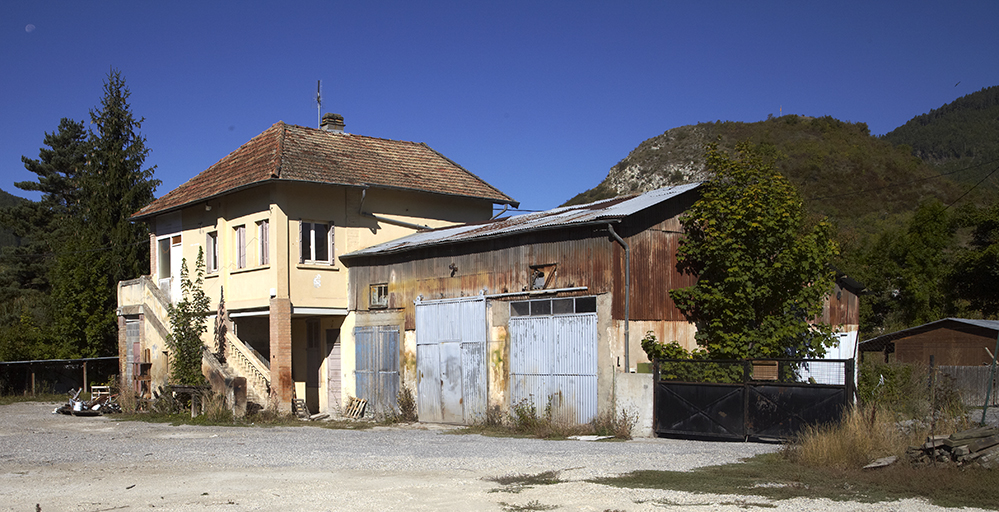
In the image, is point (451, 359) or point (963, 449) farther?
point (451, 359)

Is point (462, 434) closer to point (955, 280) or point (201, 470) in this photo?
point (201, 470)

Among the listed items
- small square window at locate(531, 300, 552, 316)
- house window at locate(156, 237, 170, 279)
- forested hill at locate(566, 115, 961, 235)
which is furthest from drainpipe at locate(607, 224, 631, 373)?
forested hill at locate(566, 115, 961, 235)

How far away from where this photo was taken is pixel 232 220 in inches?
1007

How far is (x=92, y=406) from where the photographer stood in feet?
87.0

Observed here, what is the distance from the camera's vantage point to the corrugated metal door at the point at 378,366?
23.4 metres

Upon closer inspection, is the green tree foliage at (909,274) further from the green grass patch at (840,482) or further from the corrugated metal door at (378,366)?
the green grass patch at (840,482)

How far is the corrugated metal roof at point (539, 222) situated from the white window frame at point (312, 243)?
1.48ft

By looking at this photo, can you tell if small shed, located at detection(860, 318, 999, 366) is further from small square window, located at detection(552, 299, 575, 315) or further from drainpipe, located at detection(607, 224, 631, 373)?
small square window, located at detection(552, 299, 575, 315)

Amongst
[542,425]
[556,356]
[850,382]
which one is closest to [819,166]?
[556,356]

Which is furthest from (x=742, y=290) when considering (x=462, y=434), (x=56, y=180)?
(x=56, y=180)

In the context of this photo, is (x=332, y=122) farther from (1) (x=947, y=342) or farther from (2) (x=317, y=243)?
(1) (x=947, y=342)

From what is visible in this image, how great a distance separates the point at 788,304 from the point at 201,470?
12.4 metres

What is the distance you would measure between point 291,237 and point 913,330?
23.9 m

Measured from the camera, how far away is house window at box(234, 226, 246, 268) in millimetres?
25250
